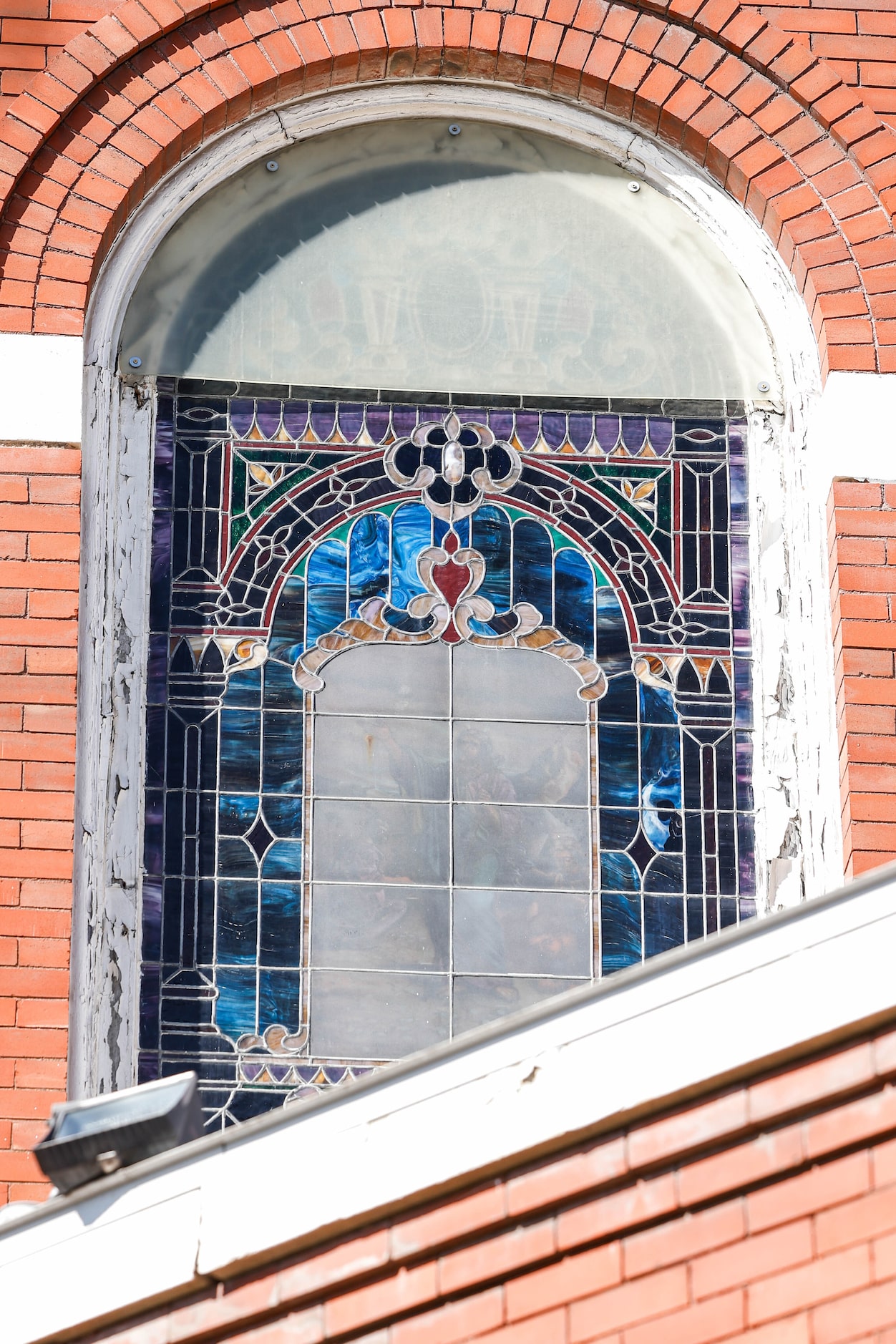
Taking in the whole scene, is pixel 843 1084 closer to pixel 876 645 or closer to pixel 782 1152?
pixel 782 1152

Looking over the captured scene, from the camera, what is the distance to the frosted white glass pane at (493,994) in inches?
292

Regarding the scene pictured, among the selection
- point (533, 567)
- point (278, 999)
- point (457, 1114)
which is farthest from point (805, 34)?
point (457, 1114)

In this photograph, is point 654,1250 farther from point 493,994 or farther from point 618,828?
point 618,828

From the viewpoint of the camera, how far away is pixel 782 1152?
15.5ft

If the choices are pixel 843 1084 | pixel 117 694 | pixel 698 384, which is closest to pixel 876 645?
pixel 698 384

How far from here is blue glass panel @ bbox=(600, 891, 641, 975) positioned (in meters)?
7.50

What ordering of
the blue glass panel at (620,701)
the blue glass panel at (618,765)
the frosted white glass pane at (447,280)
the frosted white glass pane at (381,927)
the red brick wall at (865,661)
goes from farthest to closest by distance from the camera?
the frosted white glass pane at (447,280)
the blue glass panel at (620,701)
the blue glass panel at (618,765)
the frosted white glass pane at (381,927)
the red brick wall at (865,661)

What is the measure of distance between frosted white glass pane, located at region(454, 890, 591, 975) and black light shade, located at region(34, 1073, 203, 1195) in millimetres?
2377

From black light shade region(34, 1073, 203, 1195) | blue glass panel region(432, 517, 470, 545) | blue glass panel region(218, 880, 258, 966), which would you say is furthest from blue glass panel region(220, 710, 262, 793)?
black light shade region(34, 1073, 203, 1195)

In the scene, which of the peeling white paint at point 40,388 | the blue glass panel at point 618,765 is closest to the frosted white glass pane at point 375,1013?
the blue glass panel at point 618,765

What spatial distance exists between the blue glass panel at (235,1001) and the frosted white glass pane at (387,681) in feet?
2.94

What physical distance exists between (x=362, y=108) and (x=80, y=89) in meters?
1.02

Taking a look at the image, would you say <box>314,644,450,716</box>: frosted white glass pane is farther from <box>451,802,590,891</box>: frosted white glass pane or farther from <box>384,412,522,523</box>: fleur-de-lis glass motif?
<box>384,412,522,523</box>: fleur-de-lis glass motif

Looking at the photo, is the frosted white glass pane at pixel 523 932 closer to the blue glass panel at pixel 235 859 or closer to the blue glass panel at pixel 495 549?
the blue glass panel at pixel 235 859
